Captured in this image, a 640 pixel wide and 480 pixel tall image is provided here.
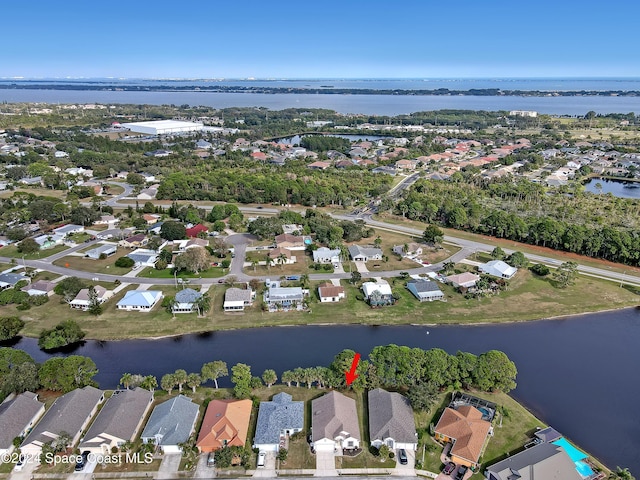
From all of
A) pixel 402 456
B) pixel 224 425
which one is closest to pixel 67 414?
pixel 224 425

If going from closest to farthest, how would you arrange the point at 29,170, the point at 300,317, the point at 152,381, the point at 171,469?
the point at 171,469
the point at 152,381
the point at 300,317
the point at 29,170

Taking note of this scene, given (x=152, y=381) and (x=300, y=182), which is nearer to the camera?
(x=152, y=381)

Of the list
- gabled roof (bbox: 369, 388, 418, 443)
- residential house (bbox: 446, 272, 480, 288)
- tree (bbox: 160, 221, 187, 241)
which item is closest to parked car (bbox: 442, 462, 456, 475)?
gabled roof (bbox: 369, 388, 418, 443)

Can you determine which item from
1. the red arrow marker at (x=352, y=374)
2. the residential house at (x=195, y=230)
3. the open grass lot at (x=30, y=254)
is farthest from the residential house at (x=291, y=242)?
the open grass lot at (x=30, y=254)

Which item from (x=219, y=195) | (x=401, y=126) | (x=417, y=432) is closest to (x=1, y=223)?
(x=219, y=195)

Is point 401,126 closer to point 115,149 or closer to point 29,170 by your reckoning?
point 115,149

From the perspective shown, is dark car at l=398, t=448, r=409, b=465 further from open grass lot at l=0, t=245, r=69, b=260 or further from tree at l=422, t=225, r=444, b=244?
open grass lot at l=0, t=245, r=69, b=260
